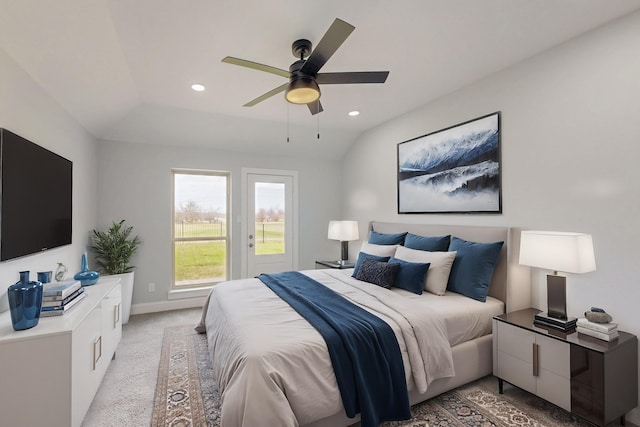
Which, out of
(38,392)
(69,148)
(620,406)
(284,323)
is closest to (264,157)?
(69,148)

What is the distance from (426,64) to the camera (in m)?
2.72

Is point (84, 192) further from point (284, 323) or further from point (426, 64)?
point (426, 64)

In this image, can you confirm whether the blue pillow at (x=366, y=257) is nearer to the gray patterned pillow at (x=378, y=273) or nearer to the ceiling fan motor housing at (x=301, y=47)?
the gray patterned pillow at (x=378, y=273)

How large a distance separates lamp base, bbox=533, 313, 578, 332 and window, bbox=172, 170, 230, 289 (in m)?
4.06

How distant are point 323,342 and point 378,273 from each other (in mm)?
1366

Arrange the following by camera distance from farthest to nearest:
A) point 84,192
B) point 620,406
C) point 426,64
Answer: point 84,192 < point 426,64 < point 620,406

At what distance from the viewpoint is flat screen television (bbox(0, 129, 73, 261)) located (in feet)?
6.33

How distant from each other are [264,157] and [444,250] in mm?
3165

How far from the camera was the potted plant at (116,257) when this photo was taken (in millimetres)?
3842

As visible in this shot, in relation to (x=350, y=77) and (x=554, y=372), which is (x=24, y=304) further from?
(x=554, y=372)

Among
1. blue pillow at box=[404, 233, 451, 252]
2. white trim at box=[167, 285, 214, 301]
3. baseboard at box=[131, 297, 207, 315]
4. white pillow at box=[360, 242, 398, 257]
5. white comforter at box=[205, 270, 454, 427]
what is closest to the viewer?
white comforter at box=[205, 270, 454, 427]

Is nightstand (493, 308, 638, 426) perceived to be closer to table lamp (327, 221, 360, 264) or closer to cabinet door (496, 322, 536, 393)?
cabinet door (496, 322, 536, 393)

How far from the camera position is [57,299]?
6.60 feet

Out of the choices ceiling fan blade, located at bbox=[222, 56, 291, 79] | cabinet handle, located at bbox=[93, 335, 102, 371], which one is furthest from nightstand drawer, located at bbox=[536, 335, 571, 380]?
cabinet handle, located at bbox=[93, 335, 102, 371]
